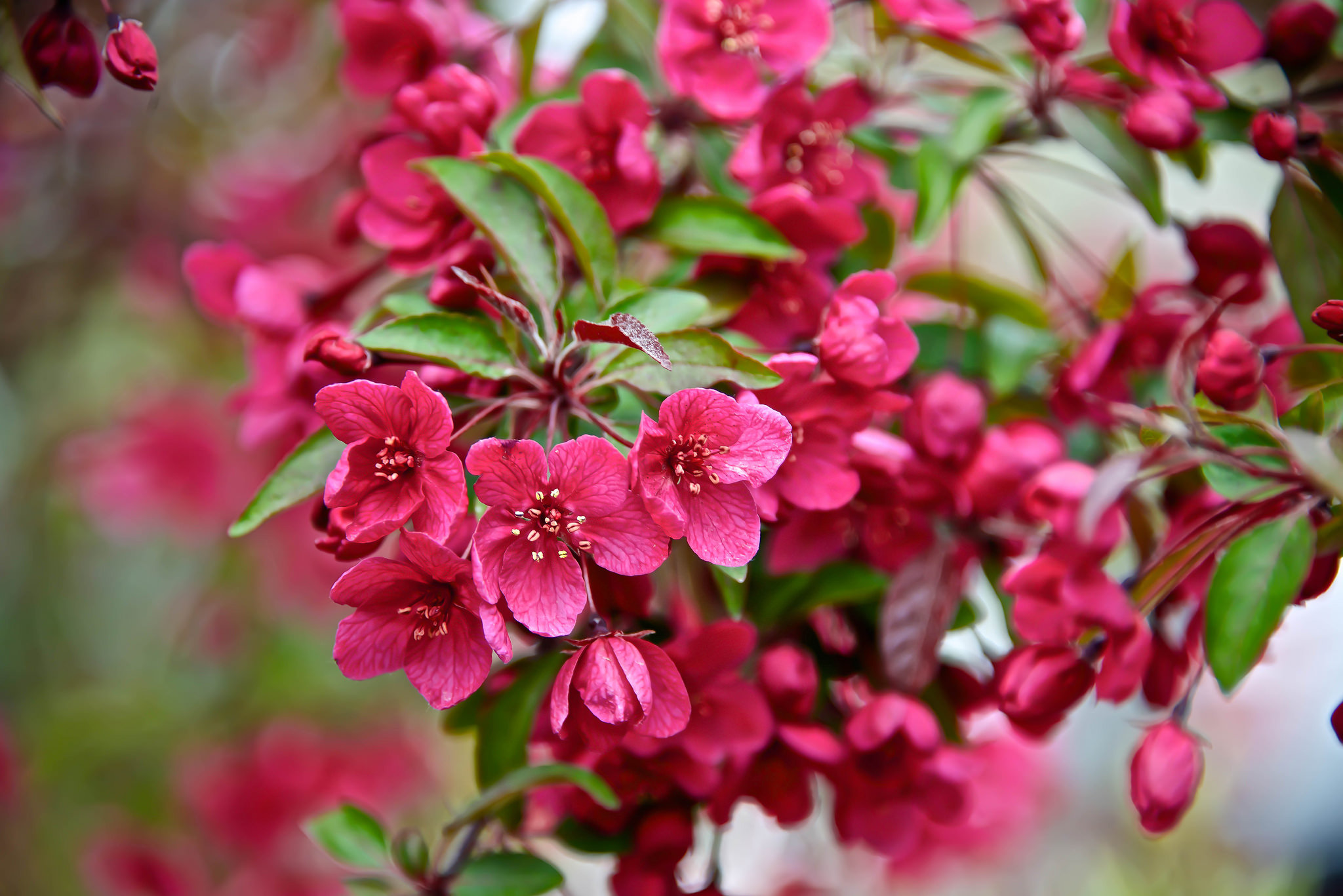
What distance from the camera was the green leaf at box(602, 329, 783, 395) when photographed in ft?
2.12

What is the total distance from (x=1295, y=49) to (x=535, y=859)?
1024 mm

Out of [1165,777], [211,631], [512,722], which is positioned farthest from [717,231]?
[211,631]

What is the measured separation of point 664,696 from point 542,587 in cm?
11

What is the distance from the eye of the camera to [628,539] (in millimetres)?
606

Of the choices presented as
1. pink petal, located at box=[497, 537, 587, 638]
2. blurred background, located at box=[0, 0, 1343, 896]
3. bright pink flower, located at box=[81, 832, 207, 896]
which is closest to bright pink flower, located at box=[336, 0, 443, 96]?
blurred background, located at box=[0, 0, 1343, 896]

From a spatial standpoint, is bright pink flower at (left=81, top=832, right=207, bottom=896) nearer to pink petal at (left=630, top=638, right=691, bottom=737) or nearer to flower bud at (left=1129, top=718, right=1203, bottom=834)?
pink petal at (left=630, top=638, right=691, bottom=737)

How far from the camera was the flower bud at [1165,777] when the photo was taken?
74 centimetres

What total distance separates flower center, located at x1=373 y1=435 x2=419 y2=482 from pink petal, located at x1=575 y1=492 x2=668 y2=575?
0.41ft

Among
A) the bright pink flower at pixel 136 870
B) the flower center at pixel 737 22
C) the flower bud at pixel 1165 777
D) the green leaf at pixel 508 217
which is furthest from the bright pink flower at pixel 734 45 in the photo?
the bright pink flower at pixel 136 870

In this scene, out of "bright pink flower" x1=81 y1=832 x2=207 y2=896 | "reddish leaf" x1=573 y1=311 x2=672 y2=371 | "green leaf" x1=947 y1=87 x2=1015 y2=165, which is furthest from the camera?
"bright pink flower" x1=81 y1=832 x2=207 y2=896

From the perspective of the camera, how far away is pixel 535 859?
0.81 m

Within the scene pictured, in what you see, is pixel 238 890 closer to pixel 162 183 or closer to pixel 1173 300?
pixel 162 183

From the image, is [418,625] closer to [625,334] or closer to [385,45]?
[625,334]

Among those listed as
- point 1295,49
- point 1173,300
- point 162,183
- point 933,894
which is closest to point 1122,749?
point 933,894
